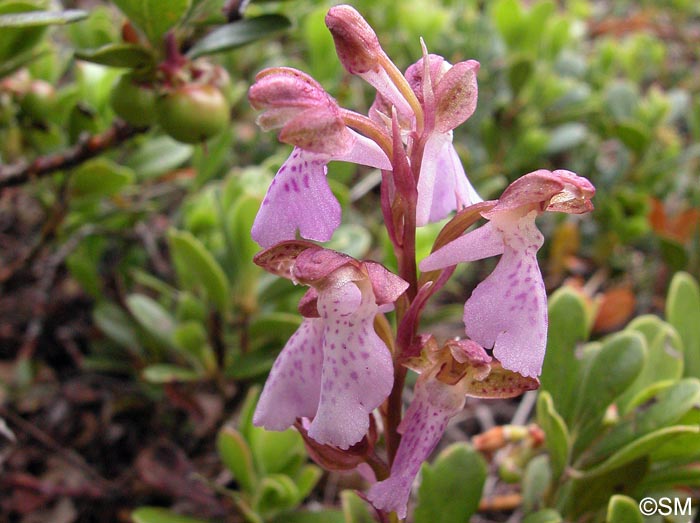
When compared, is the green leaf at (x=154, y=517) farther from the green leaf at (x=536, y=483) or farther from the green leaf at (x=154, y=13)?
the green leaf at (x=154, y=13)

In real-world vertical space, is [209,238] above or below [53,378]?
above

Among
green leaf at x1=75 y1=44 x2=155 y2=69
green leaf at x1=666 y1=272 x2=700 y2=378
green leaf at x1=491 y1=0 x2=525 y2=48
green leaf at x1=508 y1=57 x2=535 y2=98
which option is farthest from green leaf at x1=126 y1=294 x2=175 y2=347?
green leaf at x1=491 y1=0 x2=525 y2=48

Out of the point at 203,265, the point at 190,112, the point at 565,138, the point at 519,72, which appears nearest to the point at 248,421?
the point at 203,265

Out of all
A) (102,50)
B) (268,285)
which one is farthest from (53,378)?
(102,50)

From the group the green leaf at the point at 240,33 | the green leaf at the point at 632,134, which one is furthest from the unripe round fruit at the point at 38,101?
the green leaf at the point at 632,134

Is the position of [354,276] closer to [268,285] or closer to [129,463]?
[268,285]

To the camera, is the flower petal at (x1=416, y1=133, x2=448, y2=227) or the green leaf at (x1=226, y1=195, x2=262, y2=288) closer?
the flower petal at (x1=416, y1=133, x2=448, y2=227)

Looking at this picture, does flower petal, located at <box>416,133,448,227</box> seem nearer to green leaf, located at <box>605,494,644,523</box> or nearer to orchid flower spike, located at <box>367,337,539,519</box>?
orchid flower spike, located at <box>367,337,539,519</box>
